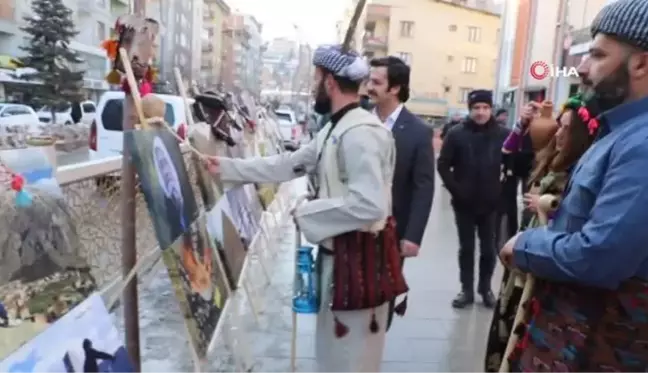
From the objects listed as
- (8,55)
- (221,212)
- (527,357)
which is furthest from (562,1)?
(527,357)

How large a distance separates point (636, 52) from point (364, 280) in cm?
127

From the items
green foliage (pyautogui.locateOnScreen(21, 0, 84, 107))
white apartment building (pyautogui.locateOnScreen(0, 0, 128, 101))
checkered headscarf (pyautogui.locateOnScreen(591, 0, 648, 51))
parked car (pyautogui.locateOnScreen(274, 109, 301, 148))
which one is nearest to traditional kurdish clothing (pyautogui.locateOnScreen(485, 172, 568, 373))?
checkered headscarf (pyautogui.locateOnScreen(591, 0, 648, 51))

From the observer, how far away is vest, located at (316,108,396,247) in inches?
93.0

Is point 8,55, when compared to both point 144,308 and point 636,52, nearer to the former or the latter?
point 144,308

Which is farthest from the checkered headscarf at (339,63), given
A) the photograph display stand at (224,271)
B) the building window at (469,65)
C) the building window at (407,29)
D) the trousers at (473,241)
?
the building window at (469,65)

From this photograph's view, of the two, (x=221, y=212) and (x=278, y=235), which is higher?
(x=221, y=212)

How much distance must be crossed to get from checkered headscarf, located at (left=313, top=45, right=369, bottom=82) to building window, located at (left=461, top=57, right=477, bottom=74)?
48704mm

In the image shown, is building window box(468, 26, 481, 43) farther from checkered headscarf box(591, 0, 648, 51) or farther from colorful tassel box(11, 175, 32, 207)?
colorful tassel box(11, 175, 32, 207)

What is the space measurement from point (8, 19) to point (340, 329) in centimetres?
1702

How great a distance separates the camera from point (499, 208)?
496 centimetres

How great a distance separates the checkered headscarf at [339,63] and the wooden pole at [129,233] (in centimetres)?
70

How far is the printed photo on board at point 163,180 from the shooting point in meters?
2.02

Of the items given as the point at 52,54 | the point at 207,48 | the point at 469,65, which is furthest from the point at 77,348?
the point at 469,65

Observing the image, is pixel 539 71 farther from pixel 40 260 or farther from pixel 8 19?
pixel 40 260
